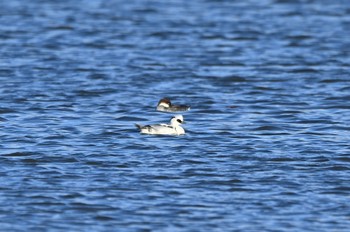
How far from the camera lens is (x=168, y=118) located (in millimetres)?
16984

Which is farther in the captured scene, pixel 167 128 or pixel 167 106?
pixel 167 106

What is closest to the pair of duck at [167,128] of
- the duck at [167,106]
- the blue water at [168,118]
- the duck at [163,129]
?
the duck at [163,129]

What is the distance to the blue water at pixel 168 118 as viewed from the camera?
440 inches

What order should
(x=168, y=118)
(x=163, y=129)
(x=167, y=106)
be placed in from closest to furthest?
(x=163, y=129) → (x=168, y=118) → (x=167, y=106)

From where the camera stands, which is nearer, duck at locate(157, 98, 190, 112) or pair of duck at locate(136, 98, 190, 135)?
pair of duck at locate(136, 98, 190, 135)

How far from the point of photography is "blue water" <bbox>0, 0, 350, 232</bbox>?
1118 cm

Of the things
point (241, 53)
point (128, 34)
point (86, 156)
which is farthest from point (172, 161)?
point (128, 34)

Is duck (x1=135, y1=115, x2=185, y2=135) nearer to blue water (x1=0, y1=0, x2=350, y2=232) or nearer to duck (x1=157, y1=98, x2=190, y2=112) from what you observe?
blue water (x1=0, y1=0, x2=350, y2=232)

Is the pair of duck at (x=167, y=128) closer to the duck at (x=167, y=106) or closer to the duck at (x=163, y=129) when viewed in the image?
the duck at (x=163, y=129)

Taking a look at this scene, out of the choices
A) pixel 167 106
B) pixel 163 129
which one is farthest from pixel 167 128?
pixel 167 106

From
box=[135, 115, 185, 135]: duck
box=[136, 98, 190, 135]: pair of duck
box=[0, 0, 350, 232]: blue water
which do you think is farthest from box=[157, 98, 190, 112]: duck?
box=[135, 115, 185, 135]: duck

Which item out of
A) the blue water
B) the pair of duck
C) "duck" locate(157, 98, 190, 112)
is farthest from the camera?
"duck" locate(157, 98, 190, 112)

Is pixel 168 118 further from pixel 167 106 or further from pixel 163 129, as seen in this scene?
pixel 163 129

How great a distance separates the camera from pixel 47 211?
36.3 ft
